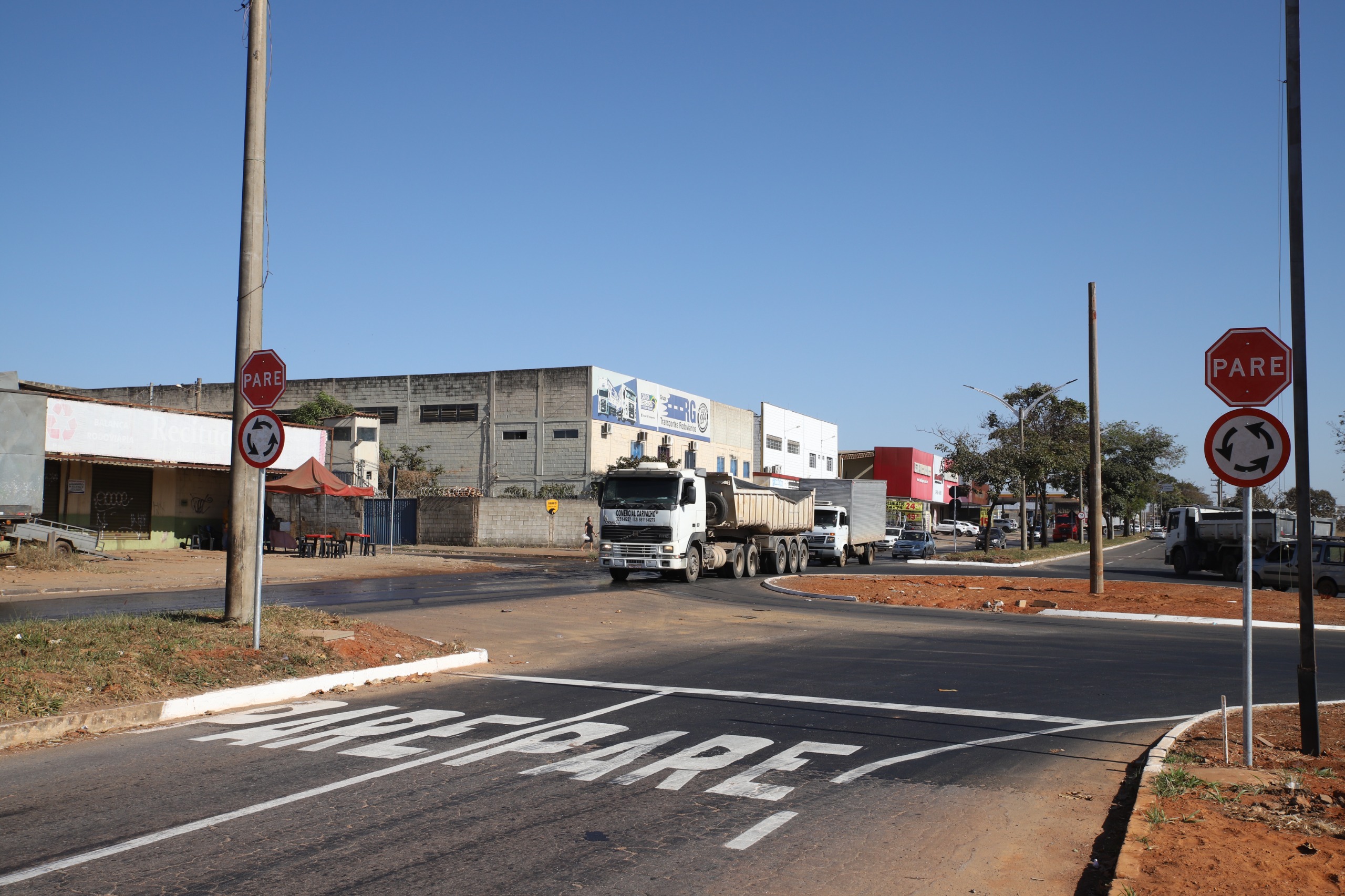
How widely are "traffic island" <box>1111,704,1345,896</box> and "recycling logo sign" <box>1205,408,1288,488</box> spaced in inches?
79.7

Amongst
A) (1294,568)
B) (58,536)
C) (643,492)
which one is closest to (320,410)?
(58,536)

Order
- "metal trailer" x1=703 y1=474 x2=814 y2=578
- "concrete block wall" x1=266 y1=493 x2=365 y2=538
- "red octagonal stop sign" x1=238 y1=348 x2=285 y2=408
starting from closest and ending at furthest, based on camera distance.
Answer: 1. "red octagonal stop sign" x1=238 y1=348 x2=285 y2=408
2. "metal trailer" x1=703 y1=474 x2=814 y2=578
3. "concrete block wall" x1=266 y1=493 x2=365 y2=538

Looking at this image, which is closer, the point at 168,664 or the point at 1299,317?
the point at 1299,317

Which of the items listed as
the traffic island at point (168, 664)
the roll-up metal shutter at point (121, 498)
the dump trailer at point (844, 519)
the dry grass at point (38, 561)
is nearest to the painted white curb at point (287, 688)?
the traffic island at point (168, 664)

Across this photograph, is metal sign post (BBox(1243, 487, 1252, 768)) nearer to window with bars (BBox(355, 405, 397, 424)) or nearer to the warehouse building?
the warehouse building

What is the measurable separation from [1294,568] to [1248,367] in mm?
27558

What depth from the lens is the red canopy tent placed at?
34906 millimetres

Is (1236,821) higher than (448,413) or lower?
lower

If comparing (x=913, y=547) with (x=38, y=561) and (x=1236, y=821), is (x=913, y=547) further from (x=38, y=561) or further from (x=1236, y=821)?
(x=1236, y=821)

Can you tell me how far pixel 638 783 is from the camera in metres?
6.99

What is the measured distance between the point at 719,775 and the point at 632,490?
2114 centimetres

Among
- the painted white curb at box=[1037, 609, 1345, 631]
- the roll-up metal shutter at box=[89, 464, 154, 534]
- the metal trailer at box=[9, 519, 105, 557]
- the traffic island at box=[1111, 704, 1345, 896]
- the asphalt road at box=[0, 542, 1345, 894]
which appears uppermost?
the roll-up metal shutter at box=[89, 464, 154, 534]

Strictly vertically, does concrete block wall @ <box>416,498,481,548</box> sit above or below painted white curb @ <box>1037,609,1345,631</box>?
above

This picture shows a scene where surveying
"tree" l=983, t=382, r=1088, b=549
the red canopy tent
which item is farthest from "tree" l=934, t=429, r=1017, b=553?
the red canopy tent
